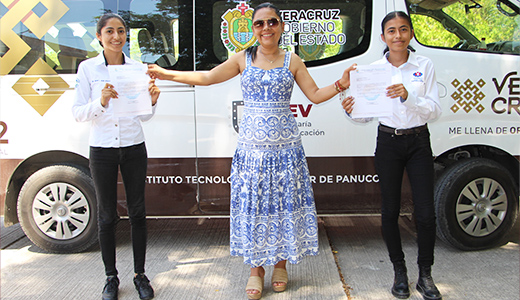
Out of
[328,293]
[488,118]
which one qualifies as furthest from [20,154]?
[488,118]

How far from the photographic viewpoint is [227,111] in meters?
3.78

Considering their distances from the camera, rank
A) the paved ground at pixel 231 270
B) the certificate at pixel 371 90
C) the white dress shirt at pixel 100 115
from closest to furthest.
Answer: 1. the certificate at pixel 371 90
2. the white dress shirt at pixel 100 115
3. the paved ground at pixel 231 270

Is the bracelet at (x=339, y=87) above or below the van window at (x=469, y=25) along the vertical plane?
below

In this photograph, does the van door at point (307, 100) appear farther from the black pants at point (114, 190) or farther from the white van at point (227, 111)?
the black pants at point (114, 190)

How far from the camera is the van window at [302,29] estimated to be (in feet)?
12.0

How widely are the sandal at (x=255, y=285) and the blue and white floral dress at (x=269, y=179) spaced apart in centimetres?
17

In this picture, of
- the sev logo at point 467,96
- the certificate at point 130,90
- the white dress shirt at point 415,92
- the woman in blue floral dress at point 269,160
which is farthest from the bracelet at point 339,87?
the sev logo at point 467,96

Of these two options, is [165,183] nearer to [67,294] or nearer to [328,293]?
[67,294]

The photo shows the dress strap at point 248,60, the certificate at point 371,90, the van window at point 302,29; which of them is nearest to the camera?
the certificate at point 371,90

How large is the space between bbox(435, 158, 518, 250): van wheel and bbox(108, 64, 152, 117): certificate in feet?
8.28

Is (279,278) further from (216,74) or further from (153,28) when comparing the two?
(153,28)

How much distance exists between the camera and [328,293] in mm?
3195

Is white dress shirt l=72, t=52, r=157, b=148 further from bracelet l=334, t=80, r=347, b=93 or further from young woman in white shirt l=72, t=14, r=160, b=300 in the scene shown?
bracelet l=334, t=80, r=347, b=93

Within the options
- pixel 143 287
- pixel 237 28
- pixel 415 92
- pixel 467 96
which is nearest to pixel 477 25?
pixel 467 96
